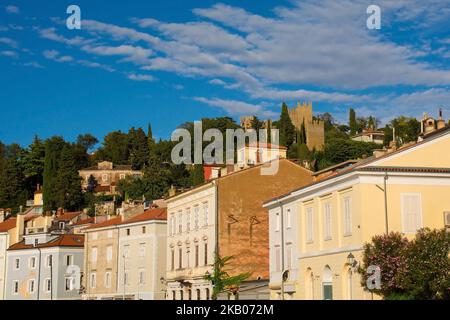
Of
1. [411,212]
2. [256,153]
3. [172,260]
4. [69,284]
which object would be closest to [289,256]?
[411,212]

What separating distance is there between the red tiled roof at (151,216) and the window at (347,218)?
110 ft

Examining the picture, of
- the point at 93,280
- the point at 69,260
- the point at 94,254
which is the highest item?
the point at 94,254

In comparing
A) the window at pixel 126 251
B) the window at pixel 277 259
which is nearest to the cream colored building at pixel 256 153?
the window at pixel 126 251

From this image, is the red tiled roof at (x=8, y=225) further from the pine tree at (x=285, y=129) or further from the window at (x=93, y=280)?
the pine tree at (x=285, y=129)

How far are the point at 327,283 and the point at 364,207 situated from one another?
614cm

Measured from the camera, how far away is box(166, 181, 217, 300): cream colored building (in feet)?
194

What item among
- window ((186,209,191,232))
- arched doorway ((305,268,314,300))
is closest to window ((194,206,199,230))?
window ((186,209,191,232))

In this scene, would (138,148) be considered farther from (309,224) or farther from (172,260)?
(309,224)

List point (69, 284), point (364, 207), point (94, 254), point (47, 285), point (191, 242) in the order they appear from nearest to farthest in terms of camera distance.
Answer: point (364, 207)
point (191, 242)
point (94, 254)
point (69, 284)
point (47, 285)

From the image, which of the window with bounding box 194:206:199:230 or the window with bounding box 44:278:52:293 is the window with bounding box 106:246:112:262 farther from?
the window with bounding box 194:206:199:230

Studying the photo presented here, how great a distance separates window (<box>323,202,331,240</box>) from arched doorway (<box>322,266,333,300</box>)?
1.92m

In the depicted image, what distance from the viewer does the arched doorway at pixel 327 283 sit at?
40.9 metres

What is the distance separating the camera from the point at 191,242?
6272cm

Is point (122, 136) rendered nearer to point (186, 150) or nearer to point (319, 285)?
point (186, 150)
